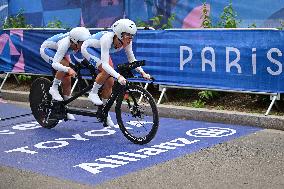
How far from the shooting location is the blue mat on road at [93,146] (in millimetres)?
5953

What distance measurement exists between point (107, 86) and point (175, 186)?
2.81 meters

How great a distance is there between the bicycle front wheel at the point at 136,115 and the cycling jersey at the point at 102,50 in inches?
15.1

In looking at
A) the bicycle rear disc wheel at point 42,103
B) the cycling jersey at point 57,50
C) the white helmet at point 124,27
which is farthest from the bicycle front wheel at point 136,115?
the bicycle rear disc wheel at point 42,103

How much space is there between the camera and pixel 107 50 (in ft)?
23.6

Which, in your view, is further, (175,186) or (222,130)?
(222,130)

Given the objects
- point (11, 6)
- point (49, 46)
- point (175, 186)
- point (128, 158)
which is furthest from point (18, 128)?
point (11, 6)

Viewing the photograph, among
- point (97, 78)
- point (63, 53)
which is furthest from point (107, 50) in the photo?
point (63, 53)

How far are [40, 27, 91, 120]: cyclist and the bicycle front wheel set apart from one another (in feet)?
3.25

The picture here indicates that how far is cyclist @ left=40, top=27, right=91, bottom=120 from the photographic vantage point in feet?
25.4

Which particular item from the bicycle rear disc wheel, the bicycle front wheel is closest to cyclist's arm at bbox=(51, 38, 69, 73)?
the bicycle rear disc wheel

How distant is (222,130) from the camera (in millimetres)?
7867

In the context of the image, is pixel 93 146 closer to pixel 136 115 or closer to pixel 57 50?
pixel 136 115

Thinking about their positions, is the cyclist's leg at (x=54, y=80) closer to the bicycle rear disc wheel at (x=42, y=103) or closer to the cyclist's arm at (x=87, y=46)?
the bicycle rear disc wheel at (x=42, y=103)

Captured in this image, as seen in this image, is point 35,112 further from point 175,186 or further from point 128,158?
point 175,186
